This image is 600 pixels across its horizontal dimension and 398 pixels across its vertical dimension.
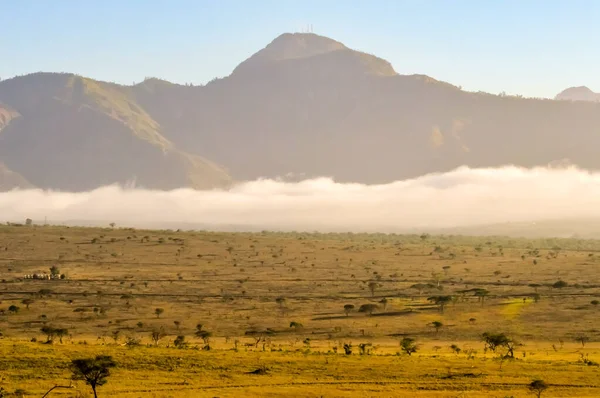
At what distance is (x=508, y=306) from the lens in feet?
336

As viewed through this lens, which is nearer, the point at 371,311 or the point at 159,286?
the point at 371,311

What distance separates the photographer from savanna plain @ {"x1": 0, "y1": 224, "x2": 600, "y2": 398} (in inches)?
2203

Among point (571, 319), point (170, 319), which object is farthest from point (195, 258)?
point (571, 319)

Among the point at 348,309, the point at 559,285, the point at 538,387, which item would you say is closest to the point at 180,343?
the point at 348,309

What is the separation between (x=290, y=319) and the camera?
93.5 meters

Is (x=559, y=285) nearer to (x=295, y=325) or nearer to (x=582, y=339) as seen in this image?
(x=582, y=339)

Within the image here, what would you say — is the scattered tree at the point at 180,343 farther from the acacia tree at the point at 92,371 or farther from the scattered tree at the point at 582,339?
the scattered tree at the point at 582,339

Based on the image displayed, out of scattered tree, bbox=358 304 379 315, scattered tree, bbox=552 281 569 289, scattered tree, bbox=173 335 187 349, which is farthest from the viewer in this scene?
scattered tree, bbox=552 281 569 289

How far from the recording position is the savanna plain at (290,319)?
184ft

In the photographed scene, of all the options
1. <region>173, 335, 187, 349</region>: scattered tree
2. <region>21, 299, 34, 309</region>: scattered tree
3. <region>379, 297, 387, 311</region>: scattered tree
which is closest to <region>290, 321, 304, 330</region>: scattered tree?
<region>173, 335, 187, 349</region>: scattered tree

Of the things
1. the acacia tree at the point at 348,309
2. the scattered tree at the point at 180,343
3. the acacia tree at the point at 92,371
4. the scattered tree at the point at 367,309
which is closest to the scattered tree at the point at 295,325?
the acacia tree at the point at 348,309

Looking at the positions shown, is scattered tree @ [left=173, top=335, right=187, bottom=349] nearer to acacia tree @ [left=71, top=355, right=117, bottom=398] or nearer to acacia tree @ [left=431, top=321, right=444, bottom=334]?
A: acacia tree @ [left=71, top=355, right=117, bottom=398]

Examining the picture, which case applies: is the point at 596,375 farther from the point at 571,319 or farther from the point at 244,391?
the point at 571,319

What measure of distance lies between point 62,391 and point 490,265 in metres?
123
